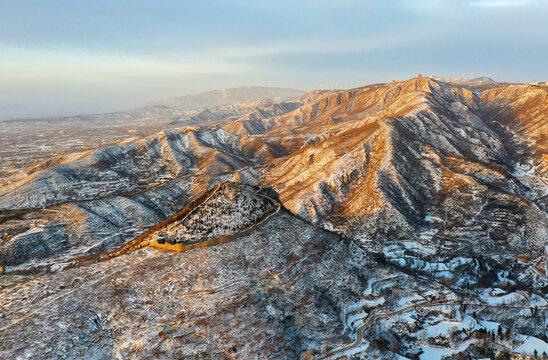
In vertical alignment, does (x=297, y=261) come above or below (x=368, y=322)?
above

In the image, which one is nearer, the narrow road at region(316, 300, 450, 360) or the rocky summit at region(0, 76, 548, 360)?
the rocky summit at region(0, 76, 548, 360)

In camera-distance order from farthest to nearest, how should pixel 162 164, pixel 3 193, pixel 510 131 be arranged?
pixel 510 131, pixel 162 164, pixel 3 193

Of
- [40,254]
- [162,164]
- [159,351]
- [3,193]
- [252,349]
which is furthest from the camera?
[162,164]

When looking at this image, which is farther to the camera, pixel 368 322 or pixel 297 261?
pixel 297 261

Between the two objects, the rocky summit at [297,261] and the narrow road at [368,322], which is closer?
the rocky summit at [297,261]

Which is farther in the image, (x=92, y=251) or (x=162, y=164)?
(x=162, y=164)

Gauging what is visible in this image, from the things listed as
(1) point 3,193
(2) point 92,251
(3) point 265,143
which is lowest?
(2) point 92,251

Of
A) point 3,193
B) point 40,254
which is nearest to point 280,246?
point 40,254

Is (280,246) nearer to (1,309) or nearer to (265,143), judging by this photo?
(1,309)
